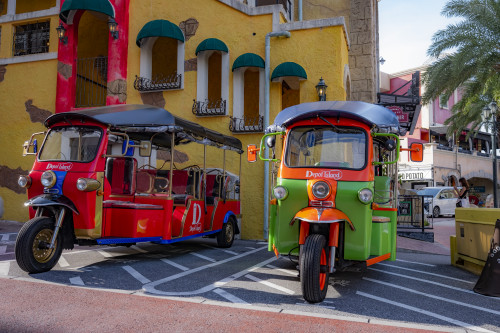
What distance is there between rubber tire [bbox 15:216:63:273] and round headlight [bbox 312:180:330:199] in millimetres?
3828

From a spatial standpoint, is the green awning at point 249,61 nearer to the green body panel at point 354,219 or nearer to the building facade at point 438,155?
the green body panel at point 354,219

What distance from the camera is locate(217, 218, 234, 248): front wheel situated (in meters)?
9.80

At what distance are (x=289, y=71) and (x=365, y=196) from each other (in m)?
6.67

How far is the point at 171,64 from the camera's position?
47.6ft

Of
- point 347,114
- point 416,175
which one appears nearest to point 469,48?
point 347,114

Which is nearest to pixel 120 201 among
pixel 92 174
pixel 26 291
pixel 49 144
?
pixel 92 174

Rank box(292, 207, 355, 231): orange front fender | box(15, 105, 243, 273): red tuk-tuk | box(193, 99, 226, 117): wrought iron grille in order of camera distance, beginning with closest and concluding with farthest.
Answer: box(292, 207, 355, 231): orange front fender → box(15, 105, 243, 273): red tuk-tuk → box(193, 99, 226, 117): wrought iron grille

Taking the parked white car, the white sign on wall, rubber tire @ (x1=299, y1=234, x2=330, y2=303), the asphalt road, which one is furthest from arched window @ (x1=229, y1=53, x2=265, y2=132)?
the white sign on wall

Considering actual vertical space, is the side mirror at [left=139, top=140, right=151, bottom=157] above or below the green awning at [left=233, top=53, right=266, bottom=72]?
below

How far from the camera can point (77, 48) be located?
14438 millimetres

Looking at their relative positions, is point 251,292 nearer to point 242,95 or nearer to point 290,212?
point 290,212

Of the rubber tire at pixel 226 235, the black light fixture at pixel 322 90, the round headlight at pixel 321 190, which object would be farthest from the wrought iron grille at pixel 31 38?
the round headlight at pixel 321 190

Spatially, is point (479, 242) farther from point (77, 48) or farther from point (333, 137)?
point (77, 48)

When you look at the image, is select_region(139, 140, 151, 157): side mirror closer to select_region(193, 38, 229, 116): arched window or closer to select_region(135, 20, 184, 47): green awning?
select_region(193, 38, 229, 116): arched window
